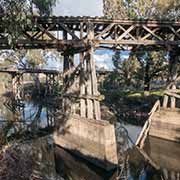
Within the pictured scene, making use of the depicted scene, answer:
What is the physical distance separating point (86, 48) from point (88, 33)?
629 mm

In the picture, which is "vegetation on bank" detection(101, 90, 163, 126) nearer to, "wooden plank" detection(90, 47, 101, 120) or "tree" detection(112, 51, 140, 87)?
"tree" detection(112, 51, 140, 87)

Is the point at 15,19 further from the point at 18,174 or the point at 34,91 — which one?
the point at 34,91

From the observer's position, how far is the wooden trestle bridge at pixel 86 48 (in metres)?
12.1

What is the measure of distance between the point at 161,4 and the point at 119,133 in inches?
560

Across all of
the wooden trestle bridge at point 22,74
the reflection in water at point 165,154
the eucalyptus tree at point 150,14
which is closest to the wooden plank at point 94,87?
the reflection in water at point 165,154

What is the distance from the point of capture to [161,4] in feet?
88.2

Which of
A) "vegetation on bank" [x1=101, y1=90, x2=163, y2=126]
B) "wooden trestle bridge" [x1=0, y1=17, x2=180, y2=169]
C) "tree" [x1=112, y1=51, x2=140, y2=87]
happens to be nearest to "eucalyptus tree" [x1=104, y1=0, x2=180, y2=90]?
"tree" [x1=112, y1=51, x2=140, y2=87]

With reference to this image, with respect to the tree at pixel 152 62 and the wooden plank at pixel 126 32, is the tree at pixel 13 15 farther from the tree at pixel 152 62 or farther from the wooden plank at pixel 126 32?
the tree at pixel 152 62

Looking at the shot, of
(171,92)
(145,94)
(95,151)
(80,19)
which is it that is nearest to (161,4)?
(145,94)

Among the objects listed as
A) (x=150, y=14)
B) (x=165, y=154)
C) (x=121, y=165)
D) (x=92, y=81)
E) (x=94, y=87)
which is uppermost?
(x=150, y=14)

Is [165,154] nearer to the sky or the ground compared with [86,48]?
nearer to the ground

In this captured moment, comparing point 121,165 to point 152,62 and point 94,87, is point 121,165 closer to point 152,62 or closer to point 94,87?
point 94,87

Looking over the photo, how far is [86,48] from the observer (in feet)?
42.3

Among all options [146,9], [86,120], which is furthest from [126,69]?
[86,120]
